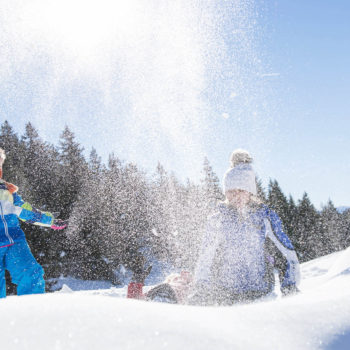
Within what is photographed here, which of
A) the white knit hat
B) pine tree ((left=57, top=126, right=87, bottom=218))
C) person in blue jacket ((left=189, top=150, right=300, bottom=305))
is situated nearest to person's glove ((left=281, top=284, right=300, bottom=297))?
person in blue jacket ((left=189, top=150, right=300, bottom=305))

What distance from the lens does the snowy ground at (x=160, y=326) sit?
2.23ft

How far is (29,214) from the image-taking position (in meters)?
3.79

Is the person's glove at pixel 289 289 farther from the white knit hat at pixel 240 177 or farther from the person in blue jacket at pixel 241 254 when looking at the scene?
the white knit hat at pixel 240 177

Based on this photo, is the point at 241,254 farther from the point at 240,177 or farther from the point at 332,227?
the point at 332,227

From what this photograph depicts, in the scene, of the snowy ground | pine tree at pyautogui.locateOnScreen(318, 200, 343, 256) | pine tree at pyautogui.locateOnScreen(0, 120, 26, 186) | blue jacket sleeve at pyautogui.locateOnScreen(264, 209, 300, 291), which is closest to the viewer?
the snowy ground

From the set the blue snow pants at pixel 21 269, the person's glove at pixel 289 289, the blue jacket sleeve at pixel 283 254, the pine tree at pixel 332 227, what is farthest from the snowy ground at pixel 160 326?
the pine tree at pixel 332 227

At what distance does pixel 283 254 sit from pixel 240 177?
2.44 ft

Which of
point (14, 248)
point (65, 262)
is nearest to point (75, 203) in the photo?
point (65, 262)

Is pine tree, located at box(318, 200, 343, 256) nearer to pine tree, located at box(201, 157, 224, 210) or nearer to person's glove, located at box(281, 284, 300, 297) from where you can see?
pine tree, located at box(201, 157, 224, 210)

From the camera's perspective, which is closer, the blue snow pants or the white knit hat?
the white knit hat

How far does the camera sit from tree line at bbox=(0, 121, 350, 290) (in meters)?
17.1

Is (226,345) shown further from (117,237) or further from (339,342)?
(117,237)

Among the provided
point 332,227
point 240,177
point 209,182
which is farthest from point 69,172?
point 332,227

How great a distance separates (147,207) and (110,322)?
26.2 m
